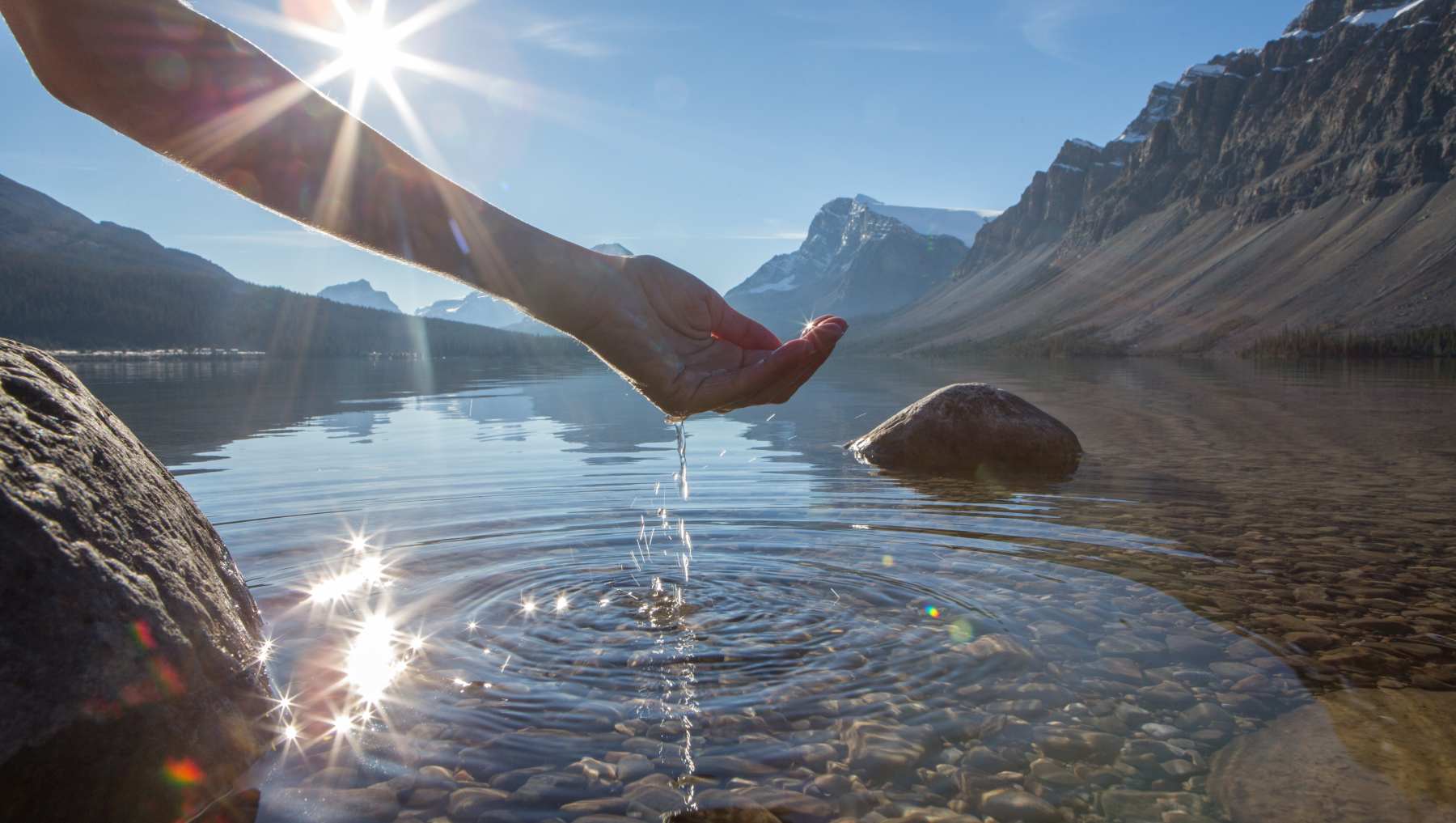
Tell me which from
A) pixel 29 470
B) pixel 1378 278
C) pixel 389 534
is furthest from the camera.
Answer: pixel 1378 278

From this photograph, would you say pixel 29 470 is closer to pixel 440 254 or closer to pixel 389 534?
pixel 440 254

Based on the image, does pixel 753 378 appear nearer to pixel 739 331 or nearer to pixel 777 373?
pixel 777 373

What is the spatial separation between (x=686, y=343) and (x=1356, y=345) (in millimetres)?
108138

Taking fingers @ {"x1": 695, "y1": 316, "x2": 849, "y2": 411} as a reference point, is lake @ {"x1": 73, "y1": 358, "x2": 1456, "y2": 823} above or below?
below

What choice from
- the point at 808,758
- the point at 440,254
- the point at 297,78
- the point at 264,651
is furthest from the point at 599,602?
the point at 297,78

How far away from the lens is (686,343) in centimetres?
460

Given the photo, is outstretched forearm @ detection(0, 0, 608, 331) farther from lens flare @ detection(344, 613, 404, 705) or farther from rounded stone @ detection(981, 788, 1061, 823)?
rounded stone @ detection(981, 788, 1061, 823)

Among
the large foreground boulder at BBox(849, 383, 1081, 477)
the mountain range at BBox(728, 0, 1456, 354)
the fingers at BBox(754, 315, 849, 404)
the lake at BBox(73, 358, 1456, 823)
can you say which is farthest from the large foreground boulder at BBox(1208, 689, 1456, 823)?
the mountain range at BBox(728, 0, 1456, 354)

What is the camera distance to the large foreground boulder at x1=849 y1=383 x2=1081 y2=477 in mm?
14664

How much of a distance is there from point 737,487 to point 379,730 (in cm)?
871

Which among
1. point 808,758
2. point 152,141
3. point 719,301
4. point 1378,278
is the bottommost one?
point 808,758

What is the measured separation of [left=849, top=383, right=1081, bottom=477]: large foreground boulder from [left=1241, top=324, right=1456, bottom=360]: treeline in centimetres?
8619

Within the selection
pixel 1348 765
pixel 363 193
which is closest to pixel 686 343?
pixel 363 193

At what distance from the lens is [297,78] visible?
347cm
